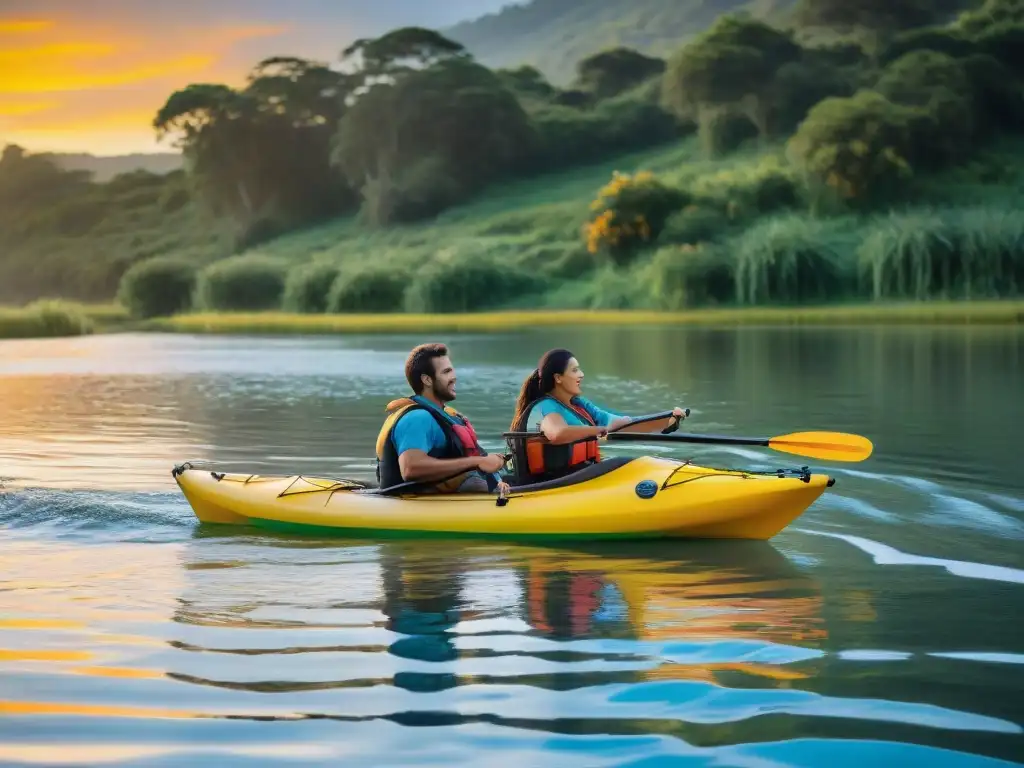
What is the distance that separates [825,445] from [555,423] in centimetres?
178

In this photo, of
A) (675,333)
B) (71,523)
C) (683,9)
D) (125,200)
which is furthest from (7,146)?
(71,523)

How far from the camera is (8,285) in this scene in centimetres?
10806

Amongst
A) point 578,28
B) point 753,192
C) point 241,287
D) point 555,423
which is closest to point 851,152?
point 753,192

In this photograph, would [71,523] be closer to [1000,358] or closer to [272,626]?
[272,626]

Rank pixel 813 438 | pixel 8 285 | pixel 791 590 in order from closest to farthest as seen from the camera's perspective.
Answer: pixel 791 590 → pixel 813 438 → pixel 8 285

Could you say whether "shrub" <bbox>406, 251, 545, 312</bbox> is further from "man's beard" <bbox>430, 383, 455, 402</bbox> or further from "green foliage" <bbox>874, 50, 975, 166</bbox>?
"man's beard" <bbox>430, 383, 455, 402</bbox>

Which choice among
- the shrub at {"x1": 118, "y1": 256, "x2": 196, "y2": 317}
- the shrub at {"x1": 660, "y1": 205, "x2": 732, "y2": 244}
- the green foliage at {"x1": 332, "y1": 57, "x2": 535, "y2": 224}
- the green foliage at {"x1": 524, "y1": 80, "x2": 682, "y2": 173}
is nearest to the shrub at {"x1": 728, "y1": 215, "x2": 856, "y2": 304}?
the shrub at {"x1": 660, "y1": 205, "x2": 732, "y2": 244}

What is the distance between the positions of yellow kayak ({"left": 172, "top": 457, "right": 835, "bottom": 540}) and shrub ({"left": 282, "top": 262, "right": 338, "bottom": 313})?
50.3 metres

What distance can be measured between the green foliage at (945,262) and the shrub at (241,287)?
3125 cm

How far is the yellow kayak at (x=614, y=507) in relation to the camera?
7926 millimetres

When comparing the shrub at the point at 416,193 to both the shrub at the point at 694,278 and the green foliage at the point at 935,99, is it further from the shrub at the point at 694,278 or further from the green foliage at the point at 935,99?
the shrub at the point at 694,278

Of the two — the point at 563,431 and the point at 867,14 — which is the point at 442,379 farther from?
the point at 867,14

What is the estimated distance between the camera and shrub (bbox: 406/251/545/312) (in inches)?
2121

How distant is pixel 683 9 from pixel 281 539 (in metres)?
151
